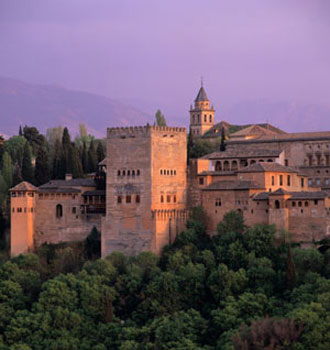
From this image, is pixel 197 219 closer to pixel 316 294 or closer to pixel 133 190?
pixel 133 190

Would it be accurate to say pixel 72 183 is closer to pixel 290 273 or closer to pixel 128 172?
pixel 128 172

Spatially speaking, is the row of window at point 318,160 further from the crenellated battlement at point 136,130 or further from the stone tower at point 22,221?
the stone tower at point 22,221

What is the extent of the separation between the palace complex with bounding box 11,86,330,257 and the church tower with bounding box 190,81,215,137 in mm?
18263

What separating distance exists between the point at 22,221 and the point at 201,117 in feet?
83.3

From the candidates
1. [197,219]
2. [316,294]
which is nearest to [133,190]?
[197,219]

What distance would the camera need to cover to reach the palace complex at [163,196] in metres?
48.0

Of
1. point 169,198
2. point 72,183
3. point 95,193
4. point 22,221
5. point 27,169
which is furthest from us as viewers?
point 27,169

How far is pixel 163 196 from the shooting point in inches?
2002

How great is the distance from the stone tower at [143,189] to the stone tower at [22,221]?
14.5 ft

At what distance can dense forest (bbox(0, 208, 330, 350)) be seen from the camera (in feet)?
137

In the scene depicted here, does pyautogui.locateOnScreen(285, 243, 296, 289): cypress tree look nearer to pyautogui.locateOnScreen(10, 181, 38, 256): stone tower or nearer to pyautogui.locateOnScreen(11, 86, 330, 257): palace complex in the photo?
pyautogui.locateOnScreen(11, 86, 330, 257): palace complex

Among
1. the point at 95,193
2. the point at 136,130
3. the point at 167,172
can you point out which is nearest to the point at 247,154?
the point at 167,172

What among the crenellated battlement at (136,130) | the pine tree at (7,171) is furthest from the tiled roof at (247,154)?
the pine tree at (7,171)

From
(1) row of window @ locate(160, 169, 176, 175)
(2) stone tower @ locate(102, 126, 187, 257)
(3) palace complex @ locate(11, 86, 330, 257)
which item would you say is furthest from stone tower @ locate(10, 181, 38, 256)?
(1) row of window @ locate(160, 169, 176, 175)
